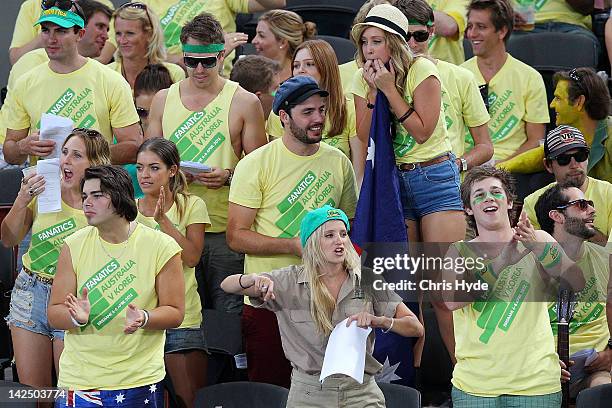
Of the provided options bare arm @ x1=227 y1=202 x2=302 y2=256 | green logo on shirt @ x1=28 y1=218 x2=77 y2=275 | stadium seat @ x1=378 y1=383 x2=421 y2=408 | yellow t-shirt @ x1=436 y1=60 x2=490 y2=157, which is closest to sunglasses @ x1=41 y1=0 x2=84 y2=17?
green logo on shirt @ x1=28 y1=218 x2=77 y2=275

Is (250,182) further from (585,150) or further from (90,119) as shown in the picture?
(585,150)

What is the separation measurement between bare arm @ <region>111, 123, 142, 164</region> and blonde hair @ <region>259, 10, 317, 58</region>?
53.1 inches

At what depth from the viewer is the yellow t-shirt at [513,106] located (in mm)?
7797

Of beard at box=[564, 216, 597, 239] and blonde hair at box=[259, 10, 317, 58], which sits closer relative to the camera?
beard at box=[564, 216, 597, 239]

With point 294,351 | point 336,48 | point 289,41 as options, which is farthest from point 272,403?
point 336,48

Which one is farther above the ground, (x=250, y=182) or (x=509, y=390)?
(x=250, y=182)

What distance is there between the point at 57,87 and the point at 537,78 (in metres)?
3.00

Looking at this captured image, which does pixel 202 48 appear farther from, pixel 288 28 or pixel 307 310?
pixel 307 310

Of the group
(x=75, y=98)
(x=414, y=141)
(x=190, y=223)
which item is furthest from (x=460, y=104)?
(x=75, y=98)

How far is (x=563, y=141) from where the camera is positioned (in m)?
6.84

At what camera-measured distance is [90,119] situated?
6.89 m

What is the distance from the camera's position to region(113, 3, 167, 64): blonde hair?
781 cm

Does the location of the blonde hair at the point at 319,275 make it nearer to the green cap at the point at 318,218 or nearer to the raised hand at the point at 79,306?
the green cap at the point at 318,218

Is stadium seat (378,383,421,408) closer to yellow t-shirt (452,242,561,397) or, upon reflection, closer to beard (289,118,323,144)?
yellow t-shirt (452,242,561,397)
